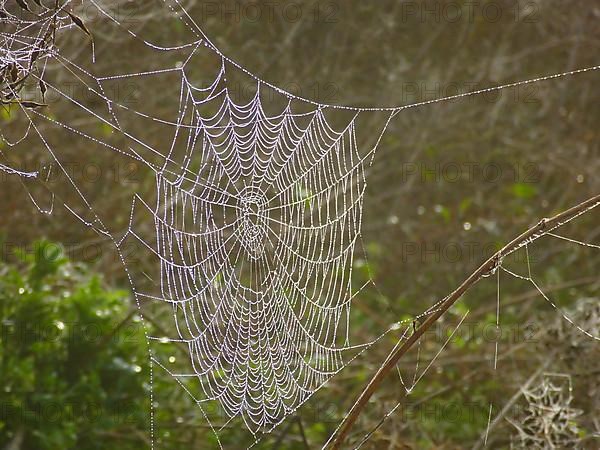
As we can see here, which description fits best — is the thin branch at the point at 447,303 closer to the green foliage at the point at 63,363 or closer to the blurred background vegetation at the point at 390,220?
the blurred background vegetation at the point at 390,220

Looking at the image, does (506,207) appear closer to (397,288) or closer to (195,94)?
(397,288)

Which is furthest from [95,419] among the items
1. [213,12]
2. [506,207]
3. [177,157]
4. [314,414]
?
[506,207]

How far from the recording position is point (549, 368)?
4695 millimetres

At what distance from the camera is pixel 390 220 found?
7.18 metres

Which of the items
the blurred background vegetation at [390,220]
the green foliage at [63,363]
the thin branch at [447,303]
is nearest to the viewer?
the thin branch at [447,303]

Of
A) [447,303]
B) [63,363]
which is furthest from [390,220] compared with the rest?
[447,303]

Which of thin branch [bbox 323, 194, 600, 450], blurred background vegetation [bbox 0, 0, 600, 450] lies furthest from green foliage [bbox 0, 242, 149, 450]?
thin branch [bbox 323, 194, 600, 450]

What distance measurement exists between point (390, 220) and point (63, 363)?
3.54 metres

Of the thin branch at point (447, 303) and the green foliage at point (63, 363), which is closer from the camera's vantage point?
the thin branch at point (447, 303)

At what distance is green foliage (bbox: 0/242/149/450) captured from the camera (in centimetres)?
382

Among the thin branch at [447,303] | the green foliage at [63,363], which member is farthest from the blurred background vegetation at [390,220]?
the thin branch at [447,303]

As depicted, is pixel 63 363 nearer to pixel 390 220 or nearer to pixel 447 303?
pixel 447 303

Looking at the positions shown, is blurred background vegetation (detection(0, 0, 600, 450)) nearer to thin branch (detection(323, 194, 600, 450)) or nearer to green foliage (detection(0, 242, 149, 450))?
green foliage (detection(0, 242, 149, 450))

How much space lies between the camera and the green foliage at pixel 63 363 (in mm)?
3824
